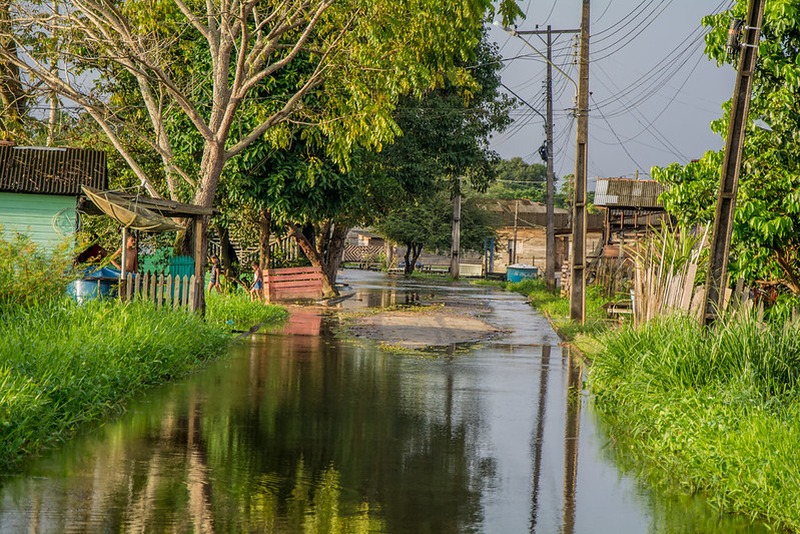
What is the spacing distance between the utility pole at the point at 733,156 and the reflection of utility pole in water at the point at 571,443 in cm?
218

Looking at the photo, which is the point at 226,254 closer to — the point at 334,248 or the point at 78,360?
the point at 334,248

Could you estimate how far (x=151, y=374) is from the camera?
1375 cm

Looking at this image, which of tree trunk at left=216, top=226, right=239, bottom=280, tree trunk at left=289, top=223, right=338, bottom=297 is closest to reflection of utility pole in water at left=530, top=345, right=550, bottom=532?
tree trunk at left=216, top=226, right=239, bottom=280

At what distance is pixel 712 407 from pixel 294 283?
→ 2617cm

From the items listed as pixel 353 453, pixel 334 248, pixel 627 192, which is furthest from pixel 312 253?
pixel 353 453

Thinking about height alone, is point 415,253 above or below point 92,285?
above

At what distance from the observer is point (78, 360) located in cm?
1177

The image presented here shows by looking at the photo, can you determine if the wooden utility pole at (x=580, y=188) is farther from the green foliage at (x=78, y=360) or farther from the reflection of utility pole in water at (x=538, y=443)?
the green foliage at (x=78, y=360)

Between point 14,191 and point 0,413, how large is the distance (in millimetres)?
19909

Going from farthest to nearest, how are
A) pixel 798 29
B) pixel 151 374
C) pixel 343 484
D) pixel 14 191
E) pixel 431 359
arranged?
pixel 14 191
pixel 431 359
pixel 798 29
pixel 151 374
pixel 343 484

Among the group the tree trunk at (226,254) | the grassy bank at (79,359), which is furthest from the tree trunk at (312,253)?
the grassy bank at (79,359)

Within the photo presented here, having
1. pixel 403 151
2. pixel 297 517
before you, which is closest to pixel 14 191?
pixel 403 151

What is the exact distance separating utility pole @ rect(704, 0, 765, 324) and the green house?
18685 mm

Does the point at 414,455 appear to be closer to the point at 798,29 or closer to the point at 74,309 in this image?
Answer: the point at 74,309
